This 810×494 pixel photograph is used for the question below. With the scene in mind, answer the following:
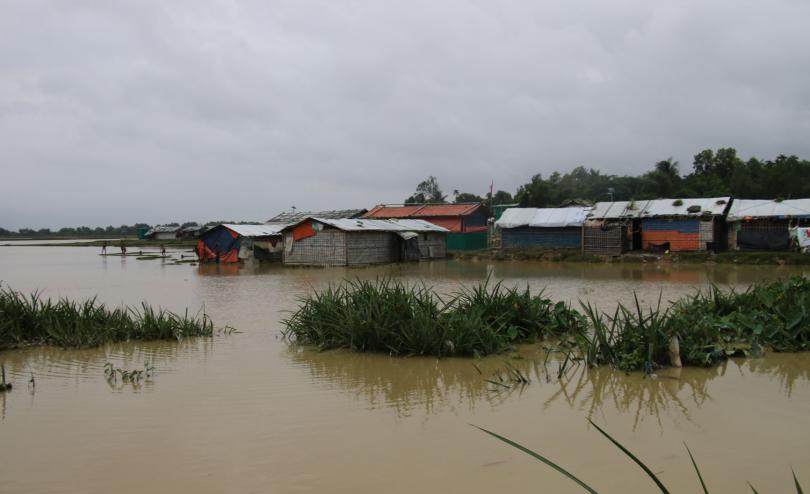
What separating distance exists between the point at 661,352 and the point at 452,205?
28.1 m

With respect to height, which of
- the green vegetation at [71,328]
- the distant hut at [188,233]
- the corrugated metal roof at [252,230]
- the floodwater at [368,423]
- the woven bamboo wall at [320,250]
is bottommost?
the floodwater at [368,423]

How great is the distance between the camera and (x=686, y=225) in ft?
78.3

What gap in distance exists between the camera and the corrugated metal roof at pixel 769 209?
22.2 m

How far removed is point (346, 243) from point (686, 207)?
14.1m

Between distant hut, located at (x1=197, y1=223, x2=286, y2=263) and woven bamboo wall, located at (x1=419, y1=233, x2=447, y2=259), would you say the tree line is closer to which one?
woven bamboo wall, located at (x1=419, y1=233, x2=447, y2=259)

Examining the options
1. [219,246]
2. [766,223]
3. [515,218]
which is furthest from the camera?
[515,218]

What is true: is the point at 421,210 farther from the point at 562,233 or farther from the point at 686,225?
the point at 686,225

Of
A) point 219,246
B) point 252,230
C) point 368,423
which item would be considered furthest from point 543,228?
point 368,423

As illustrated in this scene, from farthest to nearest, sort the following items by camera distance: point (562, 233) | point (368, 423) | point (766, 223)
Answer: point (562, 233), point (766, 223), point (368, 423)

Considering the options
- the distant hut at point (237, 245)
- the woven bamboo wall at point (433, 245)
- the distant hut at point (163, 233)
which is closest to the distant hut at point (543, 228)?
the woven bamboo wall at point (433, 245)

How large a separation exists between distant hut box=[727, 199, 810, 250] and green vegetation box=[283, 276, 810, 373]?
16.9m

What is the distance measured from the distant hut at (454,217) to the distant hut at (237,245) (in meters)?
9.41

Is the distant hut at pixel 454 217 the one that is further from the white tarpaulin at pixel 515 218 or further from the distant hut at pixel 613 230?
the distant hut at pixel 613 230

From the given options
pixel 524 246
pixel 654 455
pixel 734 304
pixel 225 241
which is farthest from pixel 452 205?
pixel 654 455
